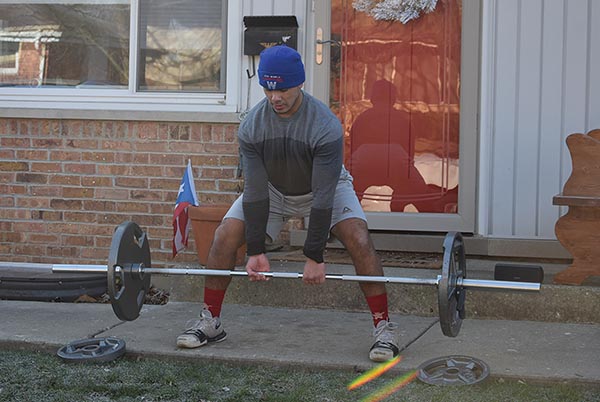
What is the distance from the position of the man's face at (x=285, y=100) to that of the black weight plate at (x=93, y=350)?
1.53 m

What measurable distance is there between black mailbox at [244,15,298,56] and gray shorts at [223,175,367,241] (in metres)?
1.80

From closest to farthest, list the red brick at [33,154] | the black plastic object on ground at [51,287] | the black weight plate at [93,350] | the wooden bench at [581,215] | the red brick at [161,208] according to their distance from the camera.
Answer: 1. the black weight plate at [93,350]
2. the wooden bench at [581,215]
3. the black plastic object on ground at [51,287]
4. the red brick at [161,208]
5. the red brick at [33,154]

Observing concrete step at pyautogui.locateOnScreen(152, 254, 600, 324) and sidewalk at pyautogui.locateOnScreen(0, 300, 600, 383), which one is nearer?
sidewalk at pyautogui.locateOnScreen(0, 300, 600, 383)

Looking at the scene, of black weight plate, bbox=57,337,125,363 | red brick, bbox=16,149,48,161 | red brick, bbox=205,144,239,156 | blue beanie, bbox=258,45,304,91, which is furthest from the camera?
red brick, bbox=16,149,48,161

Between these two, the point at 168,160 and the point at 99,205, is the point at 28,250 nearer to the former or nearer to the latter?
the point at 99,205

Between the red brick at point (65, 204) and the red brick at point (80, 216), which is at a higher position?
the red brick at point (65, 204)

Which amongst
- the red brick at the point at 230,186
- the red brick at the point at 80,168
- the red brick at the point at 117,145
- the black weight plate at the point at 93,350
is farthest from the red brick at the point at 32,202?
the black weight plate at the point at 93,350

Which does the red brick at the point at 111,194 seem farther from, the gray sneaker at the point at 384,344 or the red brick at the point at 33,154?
the gray sneaker at the point at 384,344

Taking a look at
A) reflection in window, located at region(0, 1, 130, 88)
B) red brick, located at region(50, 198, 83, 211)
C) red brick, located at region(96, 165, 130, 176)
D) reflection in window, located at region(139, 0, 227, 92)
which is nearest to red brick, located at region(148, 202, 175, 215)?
red brick, located at region(96, 165, 130, 176)

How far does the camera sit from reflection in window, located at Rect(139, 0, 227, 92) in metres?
6.60

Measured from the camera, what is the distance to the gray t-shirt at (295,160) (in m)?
4.37

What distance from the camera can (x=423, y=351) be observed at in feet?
14.9

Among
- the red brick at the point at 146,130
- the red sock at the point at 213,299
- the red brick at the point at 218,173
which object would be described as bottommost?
the red sock at the point at 213,299

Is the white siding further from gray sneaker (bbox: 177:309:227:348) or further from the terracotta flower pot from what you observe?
gray sneaker (bbox: 177:309:227:348)
